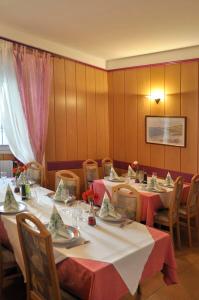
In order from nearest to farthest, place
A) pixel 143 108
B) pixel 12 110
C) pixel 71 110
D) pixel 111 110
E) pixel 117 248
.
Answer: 1. pixel 117 248
2. pixel 12 110
3. pixel 71 110
4. pixel 143 108
5. pixel 111 110

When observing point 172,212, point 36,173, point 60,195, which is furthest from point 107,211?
point 36,173

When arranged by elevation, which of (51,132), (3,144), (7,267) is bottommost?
(7,267)

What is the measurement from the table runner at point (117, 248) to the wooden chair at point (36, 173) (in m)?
1.69

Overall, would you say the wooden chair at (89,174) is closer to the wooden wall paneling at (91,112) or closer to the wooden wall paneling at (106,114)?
the wooden wall paneling at (91,112)

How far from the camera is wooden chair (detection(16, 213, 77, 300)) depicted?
1757 mm

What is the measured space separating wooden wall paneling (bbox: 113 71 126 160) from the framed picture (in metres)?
0.61

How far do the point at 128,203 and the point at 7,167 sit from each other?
7.97ft

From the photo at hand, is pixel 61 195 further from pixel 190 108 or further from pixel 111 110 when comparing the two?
pixel 111 110

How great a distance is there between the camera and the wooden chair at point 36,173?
13.6 feet

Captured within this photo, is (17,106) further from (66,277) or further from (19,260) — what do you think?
(66,277)

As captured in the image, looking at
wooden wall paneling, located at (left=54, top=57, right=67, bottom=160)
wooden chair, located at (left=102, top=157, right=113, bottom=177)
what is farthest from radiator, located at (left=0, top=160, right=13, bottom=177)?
wooden chair, located at (left=102, top=157, right=113, bottom=177)

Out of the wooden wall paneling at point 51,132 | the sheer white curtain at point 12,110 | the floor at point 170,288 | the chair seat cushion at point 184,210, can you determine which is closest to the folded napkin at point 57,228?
the floor at point 170,288

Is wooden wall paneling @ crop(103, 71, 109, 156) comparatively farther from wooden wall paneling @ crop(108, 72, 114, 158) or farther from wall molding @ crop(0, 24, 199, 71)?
wall molding @ crop(0, 24, 199, 71)

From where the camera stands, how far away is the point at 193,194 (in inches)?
150
